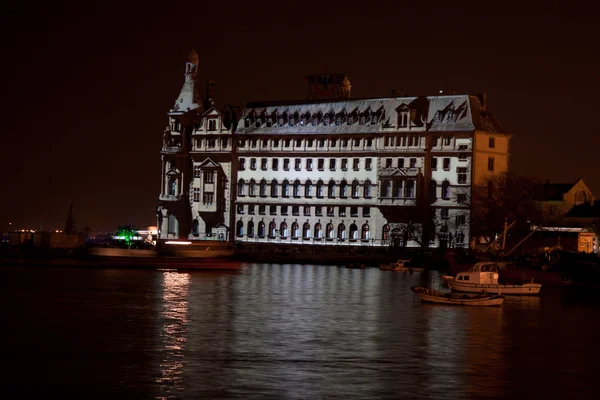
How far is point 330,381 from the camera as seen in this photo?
41500 millimetres

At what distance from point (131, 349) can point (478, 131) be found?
87.0 metres

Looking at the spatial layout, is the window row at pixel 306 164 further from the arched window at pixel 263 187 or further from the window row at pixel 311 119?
the window row at pixel 311 119

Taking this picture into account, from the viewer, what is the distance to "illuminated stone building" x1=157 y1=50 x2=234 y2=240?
14750cm

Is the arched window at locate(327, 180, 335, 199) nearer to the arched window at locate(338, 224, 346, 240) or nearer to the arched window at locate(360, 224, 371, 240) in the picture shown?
the arched window at locate(338, 224, 346, 240)

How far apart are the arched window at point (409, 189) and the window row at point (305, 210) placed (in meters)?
5.38

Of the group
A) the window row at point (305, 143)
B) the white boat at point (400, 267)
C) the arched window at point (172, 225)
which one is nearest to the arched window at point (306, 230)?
the window row at point (305, 143)

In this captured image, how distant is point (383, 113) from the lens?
451ft

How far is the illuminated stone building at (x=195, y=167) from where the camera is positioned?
5807 inches

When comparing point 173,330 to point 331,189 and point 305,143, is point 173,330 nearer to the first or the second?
point 331,189

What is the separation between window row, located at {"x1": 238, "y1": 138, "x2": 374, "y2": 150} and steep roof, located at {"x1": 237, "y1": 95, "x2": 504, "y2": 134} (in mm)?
1040

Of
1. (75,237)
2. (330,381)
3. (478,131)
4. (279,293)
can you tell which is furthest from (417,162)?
(330,381)

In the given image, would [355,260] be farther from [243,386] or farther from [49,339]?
[243,386]

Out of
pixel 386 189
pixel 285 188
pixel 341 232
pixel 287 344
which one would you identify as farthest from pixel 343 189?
pixel 287 344

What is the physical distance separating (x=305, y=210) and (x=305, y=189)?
2.57m
